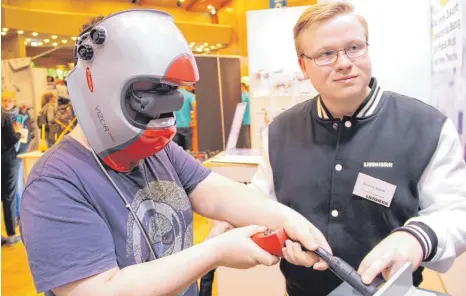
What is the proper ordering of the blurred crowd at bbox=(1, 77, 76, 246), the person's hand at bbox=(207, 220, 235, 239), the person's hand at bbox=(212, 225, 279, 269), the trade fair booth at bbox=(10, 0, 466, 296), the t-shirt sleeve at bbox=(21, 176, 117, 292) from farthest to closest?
the blurred crowd at bbox=(1, 77, 76, 246) < the trade fair booth at bbox=(10, 0, 466, 296) < the person's hand at bbox=(207, 220, 235, 239) < the person's hand at bbox=(212, 225, 279, 269) < the t-shirt sleeve at bbox=(21, 176, 117, 292)

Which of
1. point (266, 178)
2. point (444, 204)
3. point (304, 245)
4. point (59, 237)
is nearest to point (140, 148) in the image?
point (59, 237)

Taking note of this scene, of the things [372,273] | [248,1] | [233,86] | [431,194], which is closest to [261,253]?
[372,273]

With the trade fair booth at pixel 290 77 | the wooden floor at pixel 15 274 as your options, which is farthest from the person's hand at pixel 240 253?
the wooden floor at pixel 15 274

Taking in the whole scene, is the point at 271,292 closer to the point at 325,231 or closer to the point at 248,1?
the point at 325,231

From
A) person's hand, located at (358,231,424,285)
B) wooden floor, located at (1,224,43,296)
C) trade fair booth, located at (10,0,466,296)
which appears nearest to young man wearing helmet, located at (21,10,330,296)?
person's hand, located at (358,231,424,285)

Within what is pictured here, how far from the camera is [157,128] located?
0.88 meters

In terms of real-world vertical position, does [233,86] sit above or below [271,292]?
above

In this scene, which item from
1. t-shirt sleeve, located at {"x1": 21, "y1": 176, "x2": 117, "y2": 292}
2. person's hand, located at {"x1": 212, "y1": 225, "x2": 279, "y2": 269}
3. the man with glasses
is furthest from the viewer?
the man with glasses

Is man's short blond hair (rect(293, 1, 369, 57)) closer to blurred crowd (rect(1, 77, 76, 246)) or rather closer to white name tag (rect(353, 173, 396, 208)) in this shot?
white name tag (rect(353, 173, 396, 208))

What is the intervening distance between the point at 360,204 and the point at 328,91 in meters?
0.30

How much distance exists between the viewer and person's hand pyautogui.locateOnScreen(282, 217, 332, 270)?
910 mm

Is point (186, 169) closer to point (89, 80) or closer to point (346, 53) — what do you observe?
point (89, 80)

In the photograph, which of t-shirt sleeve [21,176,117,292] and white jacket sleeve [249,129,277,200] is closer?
t-shirt sleeve [21,176,117,292]

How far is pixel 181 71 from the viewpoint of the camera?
2.78 feet
